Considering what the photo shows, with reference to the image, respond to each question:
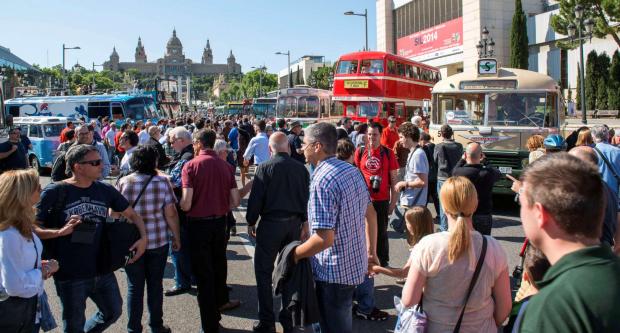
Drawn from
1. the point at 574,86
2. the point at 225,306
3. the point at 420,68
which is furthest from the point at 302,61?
the point at 225,306

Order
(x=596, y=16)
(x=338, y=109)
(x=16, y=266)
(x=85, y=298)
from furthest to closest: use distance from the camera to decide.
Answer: (x=596, y=16), (x=338, y=109), (x=85, y=298), (x=16, y=266)

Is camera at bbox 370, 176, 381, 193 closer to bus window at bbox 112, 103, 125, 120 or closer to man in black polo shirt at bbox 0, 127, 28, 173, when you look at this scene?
man in black polo shirt at bbox 0, 127, 28, 173

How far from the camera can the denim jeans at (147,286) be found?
473 centimetres

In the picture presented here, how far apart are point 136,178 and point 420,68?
24.6m

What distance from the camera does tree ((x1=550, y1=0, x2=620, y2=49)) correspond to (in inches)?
1277

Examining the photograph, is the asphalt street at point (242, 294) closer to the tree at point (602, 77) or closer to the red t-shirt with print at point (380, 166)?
the red t-shirt with print at point (380, 166)

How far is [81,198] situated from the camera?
4.12 metres

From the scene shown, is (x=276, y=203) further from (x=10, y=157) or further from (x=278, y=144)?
(x=10, y=157)

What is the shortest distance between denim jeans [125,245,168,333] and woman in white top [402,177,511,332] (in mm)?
2570

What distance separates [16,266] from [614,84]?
42299 millimetres

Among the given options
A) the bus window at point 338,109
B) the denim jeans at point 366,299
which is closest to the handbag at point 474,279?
the denim jeans at point 366,299

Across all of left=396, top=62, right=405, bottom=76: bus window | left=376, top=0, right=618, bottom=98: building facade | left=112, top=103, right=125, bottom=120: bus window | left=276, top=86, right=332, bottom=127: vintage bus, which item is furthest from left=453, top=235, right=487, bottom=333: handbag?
left=376, top=0, right=618, bottom=98: building facade

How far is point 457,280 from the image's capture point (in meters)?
3.02

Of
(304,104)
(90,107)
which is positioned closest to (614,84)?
(304,104)
